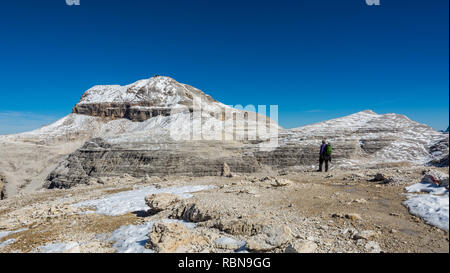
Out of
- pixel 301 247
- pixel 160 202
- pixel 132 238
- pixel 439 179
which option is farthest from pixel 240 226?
pixel 160 202

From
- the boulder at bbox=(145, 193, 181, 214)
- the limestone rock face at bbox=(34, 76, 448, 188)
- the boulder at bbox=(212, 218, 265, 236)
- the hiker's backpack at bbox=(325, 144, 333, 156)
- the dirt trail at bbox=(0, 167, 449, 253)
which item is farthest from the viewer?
the limestone rock face at bbox=(34, 76, 448, 188)

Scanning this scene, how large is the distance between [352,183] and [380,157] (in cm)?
2086

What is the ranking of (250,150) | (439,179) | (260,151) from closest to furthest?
(439,179) < (260,151) < (250,150)

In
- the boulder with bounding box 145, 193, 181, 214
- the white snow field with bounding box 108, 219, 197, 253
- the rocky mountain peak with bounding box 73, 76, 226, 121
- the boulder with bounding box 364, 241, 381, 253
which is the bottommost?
the white snow field with bounding box 108, 219, 197, 253

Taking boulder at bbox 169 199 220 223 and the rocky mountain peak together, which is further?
the rocky mountain peak

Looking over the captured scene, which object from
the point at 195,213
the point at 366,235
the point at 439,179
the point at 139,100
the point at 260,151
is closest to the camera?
the point at 439,179

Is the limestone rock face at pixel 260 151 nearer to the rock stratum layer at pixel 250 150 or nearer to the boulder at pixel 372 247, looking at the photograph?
the rock stratum layer at pixel 250 150

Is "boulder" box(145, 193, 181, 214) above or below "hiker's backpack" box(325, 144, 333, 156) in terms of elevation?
below

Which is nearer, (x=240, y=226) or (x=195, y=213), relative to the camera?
(x=240, y=226)

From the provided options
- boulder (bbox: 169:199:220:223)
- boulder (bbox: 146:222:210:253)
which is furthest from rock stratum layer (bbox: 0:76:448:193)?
boulder (bbox: 146:222:210:253)

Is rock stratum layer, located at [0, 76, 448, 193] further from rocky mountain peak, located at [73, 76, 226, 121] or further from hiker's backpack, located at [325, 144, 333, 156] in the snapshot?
rocky mountain peak, located at [73, 76, 226, 121]

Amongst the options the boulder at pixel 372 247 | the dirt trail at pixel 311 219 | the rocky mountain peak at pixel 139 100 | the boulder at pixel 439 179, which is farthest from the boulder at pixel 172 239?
the rocky mountain peak at pixel 139 100

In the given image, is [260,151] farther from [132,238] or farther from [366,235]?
[366,235]

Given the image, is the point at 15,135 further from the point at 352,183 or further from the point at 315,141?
the point at 352,183
